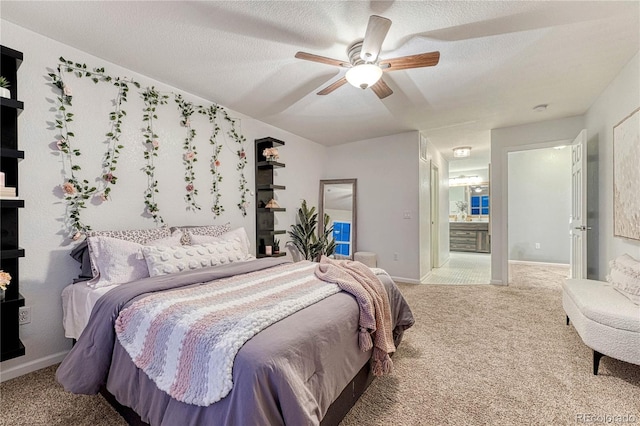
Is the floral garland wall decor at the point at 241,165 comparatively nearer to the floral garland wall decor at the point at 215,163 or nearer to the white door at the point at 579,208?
the floral garland wall decor at the point at 215,163

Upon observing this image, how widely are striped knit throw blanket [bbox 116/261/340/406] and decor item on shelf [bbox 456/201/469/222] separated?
7939mm

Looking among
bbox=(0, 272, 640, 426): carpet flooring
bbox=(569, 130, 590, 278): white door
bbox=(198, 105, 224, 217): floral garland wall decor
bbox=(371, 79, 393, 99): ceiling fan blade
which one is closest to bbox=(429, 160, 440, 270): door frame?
bbox=(569, 130, 590, 278): white door

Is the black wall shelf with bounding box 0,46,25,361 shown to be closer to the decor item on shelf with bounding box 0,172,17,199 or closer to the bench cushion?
the decor item on shelf with bounding box 0,172,17,199

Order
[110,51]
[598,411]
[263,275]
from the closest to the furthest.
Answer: [598,411]
[263,275]
[110,51]

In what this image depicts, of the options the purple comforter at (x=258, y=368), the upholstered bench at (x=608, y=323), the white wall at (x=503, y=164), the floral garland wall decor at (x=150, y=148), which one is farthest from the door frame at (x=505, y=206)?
the floral garland wall decor at (x=150, y=148)

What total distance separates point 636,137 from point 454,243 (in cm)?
606

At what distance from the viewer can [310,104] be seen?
136 inches

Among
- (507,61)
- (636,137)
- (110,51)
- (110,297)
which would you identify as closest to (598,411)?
(636,137)

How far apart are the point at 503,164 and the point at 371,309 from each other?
3.91m

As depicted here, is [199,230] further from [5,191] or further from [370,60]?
[370,60]

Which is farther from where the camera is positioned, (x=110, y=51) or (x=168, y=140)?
(x=168, y=140)

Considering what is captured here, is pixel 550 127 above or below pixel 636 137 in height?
above

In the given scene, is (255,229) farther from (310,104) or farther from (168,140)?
(310,104)

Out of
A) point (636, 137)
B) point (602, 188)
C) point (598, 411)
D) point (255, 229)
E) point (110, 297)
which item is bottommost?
point (598, 411)
